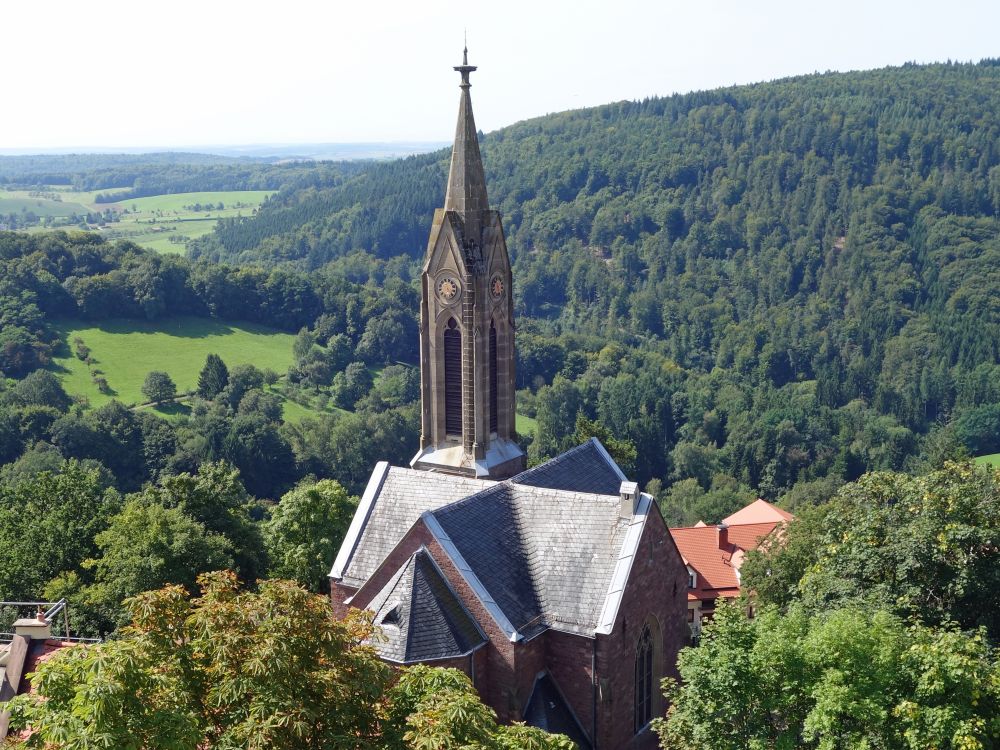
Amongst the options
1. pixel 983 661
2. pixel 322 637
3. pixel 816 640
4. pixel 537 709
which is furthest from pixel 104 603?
pixel 983 661

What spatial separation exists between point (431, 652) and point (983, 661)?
13.8 m

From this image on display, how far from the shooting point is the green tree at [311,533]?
4616cm

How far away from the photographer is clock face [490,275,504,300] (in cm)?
3859

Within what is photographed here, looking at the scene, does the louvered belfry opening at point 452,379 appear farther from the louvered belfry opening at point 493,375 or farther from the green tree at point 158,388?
the green tree at point 158,388

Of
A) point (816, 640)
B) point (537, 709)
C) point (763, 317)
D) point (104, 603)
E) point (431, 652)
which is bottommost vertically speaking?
point (763, 317)

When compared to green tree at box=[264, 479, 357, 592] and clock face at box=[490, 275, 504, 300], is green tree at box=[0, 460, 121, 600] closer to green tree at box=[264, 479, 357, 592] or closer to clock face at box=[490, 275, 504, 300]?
green tree at box=[264, 479, 357, 592]

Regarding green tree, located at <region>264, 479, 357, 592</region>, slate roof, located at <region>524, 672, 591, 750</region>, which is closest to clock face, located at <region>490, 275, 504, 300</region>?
green tree, located at <region>264, 479, 357, 592</region>

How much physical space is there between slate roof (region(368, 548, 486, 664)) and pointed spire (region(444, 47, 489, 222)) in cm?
1429

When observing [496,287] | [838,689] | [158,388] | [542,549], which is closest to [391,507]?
[542,549]

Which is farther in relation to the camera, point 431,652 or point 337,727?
point 431,652

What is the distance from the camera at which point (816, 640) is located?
23734 millimetres

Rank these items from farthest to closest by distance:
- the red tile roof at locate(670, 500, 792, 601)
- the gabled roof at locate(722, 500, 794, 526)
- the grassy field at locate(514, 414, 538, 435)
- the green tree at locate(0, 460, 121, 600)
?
1. the grassy field at locate(514, 414, 538, 435)
2. the gabled roof at locate(722, 500, 794, 526)
3. the red tile roof at locate(670, 500, 792, 601)
4. the green tree at locate(0, 460, 121, 600)

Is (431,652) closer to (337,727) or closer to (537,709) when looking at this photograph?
(537,709)

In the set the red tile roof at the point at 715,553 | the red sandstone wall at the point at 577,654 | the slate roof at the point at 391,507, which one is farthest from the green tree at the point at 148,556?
the red tile roof at the point at 715,553
